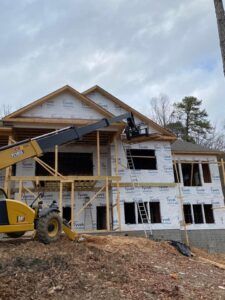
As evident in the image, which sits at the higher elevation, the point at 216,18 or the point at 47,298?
the point at 216,18

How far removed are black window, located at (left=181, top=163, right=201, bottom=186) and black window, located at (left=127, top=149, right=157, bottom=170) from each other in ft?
8.98

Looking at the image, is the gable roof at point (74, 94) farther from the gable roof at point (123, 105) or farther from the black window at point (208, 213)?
the black window at point (208, 213)

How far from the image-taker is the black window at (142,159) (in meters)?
20.6

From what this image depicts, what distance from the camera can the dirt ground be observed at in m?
6.93

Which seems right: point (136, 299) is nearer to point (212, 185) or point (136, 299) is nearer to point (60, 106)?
point (60, 106)

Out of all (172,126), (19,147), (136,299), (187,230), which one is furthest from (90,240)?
(172,126)

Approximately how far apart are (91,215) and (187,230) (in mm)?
5586

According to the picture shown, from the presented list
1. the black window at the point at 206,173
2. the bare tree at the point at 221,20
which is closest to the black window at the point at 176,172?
the black window at the point at 206,173

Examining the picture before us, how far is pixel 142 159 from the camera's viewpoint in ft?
69.2

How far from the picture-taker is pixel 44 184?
58.7ft

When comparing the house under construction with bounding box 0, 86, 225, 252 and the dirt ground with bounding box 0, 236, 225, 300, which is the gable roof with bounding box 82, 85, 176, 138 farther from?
the dirt ground with bounding box 0, 236, 225, 300

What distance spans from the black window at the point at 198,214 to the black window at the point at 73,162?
6.71 metres

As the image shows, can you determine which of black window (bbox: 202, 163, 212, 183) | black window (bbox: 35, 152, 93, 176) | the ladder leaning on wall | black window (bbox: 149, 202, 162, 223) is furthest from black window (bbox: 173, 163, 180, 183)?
black window (bbox: 35, 152, 93, 176)

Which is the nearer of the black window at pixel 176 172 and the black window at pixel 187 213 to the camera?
the black window at pixel 187 213
